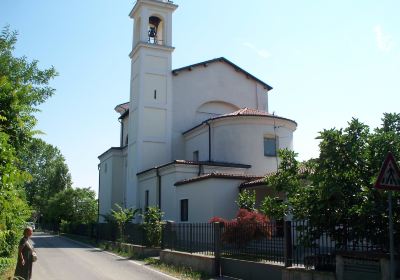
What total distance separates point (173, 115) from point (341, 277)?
25.4m

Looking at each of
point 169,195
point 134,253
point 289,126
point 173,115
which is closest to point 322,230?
point 134,253

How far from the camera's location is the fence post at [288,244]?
11156 millimetres

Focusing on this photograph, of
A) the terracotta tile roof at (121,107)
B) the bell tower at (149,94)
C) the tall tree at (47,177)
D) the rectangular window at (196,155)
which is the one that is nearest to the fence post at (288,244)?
the rectangular window at (196,155)

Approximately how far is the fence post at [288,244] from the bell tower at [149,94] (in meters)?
21.6

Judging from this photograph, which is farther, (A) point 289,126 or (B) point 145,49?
(B) point 145,49

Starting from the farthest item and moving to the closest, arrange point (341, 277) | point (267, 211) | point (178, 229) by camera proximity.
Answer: point (178, 229)
point (267, 211)
point (341, 277)

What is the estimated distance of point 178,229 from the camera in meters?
17.7

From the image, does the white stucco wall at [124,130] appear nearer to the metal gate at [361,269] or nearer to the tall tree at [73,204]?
the tall tree at [73,204]

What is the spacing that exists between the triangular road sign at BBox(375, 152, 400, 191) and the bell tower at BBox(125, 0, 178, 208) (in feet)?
84.9

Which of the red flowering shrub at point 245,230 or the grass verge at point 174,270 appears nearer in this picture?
the red flowering shrub at point 245,230

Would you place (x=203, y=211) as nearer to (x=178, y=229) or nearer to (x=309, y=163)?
(x=178, y=229)

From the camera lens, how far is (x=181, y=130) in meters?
33.8

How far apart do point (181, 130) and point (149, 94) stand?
145 inches

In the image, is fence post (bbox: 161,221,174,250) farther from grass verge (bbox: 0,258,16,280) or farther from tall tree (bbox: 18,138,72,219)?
tall tree (bbox: 18,138,72,219)
